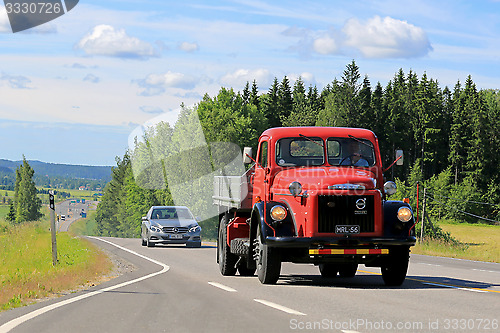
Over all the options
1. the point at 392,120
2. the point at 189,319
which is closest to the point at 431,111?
the point at 392,120

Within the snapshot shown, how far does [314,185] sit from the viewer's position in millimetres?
12961

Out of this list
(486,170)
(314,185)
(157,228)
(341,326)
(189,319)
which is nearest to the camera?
(341,326)

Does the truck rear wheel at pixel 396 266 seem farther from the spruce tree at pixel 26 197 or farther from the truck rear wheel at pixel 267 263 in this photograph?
the spruce tree at pixel 26 197

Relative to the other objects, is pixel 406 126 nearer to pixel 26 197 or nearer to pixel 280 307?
pixel 26 197

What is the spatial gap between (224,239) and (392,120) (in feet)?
311

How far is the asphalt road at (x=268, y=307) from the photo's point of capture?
8156 mm

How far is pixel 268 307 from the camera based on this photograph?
9844 mm

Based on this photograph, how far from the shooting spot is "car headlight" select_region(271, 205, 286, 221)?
42.4 ft

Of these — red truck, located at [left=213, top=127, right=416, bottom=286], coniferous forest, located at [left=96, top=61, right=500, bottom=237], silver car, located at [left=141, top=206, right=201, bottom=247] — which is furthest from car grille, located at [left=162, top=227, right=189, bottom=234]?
coniferous forest, located at [left=96, top=61, right=500, bottom=237]

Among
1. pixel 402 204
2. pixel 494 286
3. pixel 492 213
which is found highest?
pixel 402 204

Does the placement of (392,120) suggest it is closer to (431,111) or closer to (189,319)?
(431,111)

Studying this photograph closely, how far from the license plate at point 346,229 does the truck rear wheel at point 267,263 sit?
3.84 ft

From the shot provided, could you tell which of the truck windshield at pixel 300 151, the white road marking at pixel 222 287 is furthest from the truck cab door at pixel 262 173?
the white road marking at pixel 222 287

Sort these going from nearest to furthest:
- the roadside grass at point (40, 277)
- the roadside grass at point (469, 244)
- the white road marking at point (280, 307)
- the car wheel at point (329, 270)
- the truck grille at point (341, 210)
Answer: the white road marking at point (280, 307) → the roadside grass at point (40, 277) → the truck grille at point (341, 210) → the car wheel at point (329, 270) → the roadside grass at point (469, 244)
